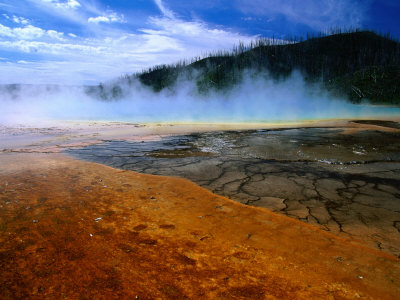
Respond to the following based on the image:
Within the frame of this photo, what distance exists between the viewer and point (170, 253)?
82.7 inches

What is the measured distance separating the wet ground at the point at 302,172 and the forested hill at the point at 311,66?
3463cm

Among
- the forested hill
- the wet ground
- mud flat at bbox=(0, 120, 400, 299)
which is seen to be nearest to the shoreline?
the wet ground

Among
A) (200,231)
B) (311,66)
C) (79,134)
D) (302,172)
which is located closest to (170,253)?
(200,231)

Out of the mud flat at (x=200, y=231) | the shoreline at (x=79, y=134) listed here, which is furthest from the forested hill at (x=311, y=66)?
the mud flat at (x=200, y=231)

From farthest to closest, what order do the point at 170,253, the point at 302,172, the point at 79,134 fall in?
the point at 79,134, the point at 302,172, the point at 170,253

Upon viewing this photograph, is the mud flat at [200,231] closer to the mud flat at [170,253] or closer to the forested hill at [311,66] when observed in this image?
the mud flat at [170,253]

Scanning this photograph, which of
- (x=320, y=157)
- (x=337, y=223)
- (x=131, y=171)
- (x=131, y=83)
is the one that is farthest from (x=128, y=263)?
(x=131, y=83)

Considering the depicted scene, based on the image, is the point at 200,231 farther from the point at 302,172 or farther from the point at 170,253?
the point at 302,172

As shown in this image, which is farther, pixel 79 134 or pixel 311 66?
pixel 311 66

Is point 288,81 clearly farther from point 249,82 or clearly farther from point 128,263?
point 128,263

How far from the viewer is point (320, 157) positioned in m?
5.53

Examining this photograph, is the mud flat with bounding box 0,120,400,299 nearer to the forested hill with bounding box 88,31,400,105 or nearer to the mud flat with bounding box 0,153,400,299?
the mud flat with bounding box 0,153,400,299

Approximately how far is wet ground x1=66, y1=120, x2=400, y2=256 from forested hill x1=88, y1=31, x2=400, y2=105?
114 ft

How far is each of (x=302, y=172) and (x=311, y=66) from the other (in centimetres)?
5981
